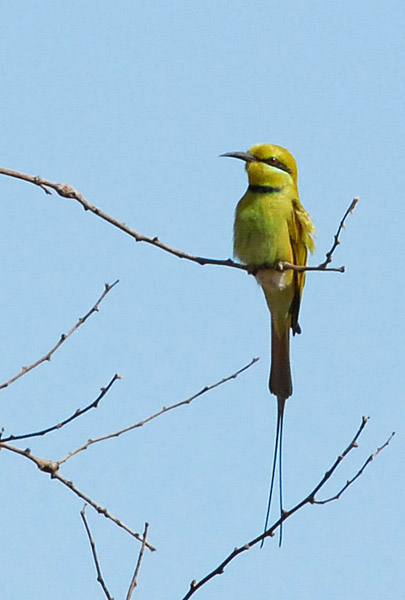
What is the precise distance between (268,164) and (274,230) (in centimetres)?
26

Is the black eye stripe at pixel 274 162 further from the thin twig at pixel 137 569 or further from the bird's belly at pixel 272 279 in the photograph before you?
the thin twig at pixel 137 569

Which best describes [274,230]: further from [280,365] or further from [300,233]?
[280,365]

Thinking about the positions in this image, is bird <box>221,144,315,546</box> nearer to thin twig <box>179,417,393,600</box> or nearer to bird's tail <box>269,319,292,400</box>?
bird's tail <box>269,319,292,400</box>

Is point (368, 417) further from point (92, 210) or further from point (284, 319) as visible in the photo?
point (284, 319)

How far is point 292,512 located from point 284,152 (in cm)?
189

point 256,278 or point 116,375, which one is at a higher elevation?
point 256,278

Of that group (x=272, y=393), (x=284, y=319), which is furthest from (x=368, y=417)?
(x=284, y=319)

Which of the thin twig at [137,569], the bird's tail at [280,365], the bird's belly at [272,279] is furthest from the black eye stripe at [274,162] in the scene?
the thin twig at [137,569]

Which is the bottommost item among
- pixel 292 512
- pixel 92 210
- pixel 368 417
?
pixel 292 512

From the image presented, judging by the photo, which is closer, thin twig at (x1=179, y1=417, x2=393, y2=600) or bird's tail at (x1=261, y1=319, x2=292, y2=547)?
thin twig at (x1=179, y1=417, x2=393, y2=600)

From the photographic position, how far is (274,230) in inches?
140

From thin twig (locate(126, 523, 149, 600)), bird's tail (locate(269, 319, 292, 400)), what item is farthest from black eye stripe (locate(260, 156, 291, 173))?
thin twig (locate(126, 523, 149, 600))

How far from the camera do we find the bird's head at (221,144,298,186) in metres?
3.62

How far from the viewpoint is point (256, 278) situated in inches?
143
